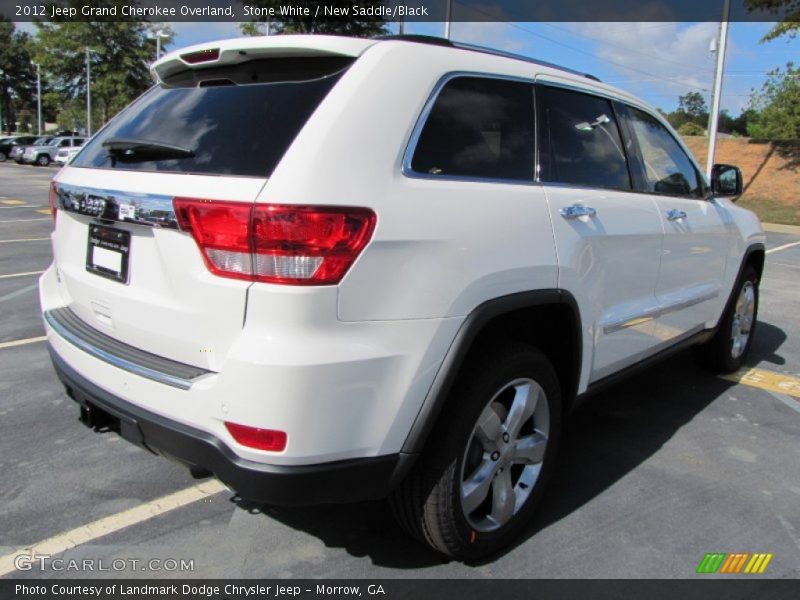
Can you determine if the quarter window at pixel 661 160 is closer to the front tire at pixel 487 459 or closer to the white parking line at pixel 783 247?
the front tire at pixel 487 459

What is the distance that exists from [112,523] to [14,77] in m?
87.6

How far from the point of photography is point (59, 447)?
11.1 ft

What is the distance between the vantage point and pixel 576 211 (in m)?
2.78

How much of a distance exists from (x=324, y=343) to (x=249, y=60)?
117cm

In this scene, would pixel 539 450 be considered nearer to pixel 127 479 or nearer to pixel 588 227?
pixel 588 227

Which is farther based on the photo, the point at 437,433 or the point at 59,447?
the point at 59,447

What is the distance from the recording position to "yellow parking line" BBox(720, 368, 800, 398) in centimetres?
477

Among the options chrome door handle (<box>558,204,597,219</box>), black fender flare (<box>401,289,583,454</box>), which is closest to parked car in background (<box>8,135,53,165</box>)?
chrome door handle (<box>558,204,597,219</box>)

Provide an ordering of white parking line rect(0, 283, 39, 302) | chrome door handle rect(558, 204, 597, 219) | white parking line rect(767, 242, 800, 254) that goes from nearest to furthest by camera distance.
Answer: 1. chrome door handle rect(558, 204, 597, 219)
2. white parking line rect(0, 283, 39, 302)
3. white parking line rect(767, 242, 800, 254)

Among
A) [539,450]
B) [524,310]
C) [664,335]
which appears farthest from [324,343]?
[664,335]

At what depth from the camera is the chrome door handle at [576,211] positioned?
107 inches

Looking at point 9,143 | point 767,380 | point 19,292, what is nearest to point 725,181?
point 767,380

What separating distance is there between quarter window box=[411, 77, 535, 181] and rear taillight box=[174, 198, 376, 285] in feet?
1.30

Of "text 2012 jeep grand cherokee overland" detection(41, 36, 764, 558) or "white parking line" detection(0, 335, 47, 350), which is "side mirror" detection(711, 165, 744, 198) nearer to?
"text 2012 jeep grand cherokee overland" detection(41, 36, 764, 558)
